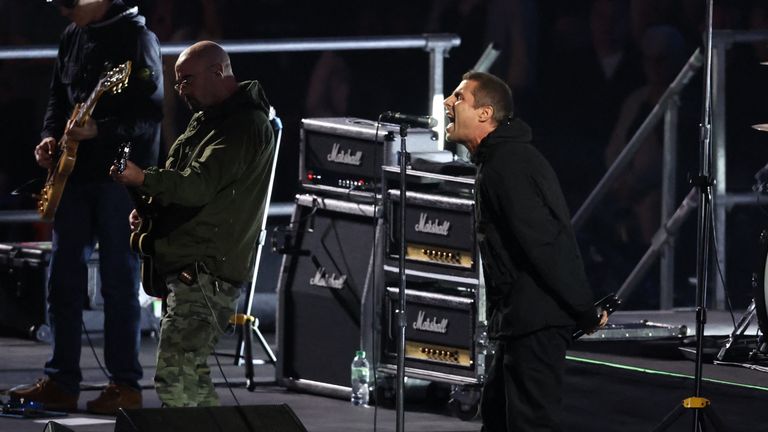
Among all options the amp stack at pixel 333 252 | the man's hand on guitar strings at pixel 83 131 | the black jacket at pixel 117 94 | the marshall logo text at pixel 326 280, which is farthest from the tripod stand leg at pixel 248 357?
the man's hand on guitar strings at pixel 83 131

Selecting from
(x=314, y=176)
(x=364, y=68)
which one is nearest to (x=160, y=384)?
(x=314, y=176)

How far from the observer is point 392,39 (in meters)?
10.4

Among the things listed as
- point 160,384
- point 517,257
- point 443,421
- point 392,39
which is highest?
point 392,39

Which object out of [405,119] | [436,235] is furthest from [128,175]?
[436,235]

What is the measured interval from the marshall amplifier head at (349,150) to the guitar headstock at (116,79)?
55.8 inches

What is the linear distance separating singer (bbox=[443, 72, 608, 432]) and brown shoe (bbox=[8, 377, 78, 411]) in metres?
2.82

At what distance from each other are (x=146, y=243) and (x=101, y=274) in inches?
62.4

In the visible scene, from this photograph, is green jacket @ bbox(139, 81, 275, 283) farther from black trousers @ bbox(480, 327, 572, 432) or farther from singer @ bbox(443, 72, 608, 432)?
black trousers @ bbox(480, 327, 572, 432)

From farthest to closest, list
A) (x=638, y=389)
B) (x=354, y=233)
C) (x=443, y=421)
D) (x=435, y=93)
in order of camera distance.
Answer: (x=435, y=93) < (x=354, y=233) < (x=443, y=421) < (x=638, y=389)

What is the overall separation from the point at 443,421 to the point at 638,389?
1084 mm

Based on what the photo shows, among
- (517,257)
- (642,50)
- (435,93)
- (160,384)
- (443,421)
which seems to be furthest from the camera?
(642,50)

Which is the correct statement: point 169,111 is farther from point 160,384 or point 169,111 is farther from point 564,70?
point 160,384

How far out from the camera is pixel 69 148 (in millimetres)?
7980

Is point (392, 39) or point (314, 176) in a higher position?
point (392, 39)
